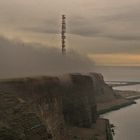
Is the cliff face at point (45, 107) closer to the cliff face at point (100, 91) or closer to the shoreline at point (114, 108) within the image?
the shoreline at point (114, 108)

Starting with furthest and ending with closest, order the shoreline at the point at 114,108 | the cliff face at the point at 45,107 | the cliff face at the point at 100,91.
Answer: the cliff face at the point at 100,91 < the shoreline at the point at 114,108 < the cliff face at the point at 45,107

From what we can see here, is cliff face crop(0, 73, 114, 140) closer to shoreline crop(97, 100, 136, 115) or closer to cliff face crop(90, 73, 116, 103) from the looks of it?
shoreline crop(97, 100, 136, 115)

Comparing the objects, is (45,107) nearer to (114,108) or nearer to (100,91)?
Answer: (114,108)

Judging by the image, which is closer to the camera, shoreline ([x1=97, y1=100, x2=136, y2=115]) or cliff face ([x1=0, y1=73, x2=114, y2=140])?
cliff face ([x1=0, y1=73, x2=114, y2=140])

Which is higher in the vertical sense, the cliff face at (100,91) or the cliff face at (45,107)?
the cliff face at (45,107)

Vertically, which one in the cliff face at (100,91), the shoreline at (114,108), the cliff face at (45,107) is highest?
the cliff face at (45,107)

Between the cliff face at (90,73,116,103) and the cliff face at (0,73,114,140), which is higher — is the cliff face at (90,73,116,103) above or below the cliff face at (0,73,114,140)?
below

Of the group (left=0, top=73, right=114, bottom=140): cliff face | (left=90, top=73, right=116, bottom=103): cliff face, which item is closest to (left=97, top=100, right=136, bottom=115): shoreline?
(left=90, top=73, right=116, bottom=103): cliff face

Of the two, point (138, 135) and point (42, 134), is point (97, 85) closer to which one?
point (138, 135)

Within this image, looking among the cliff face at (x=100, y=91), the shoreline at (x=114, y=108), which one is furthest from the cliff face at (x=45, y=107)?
the cliff face at (x=100, y=91)
